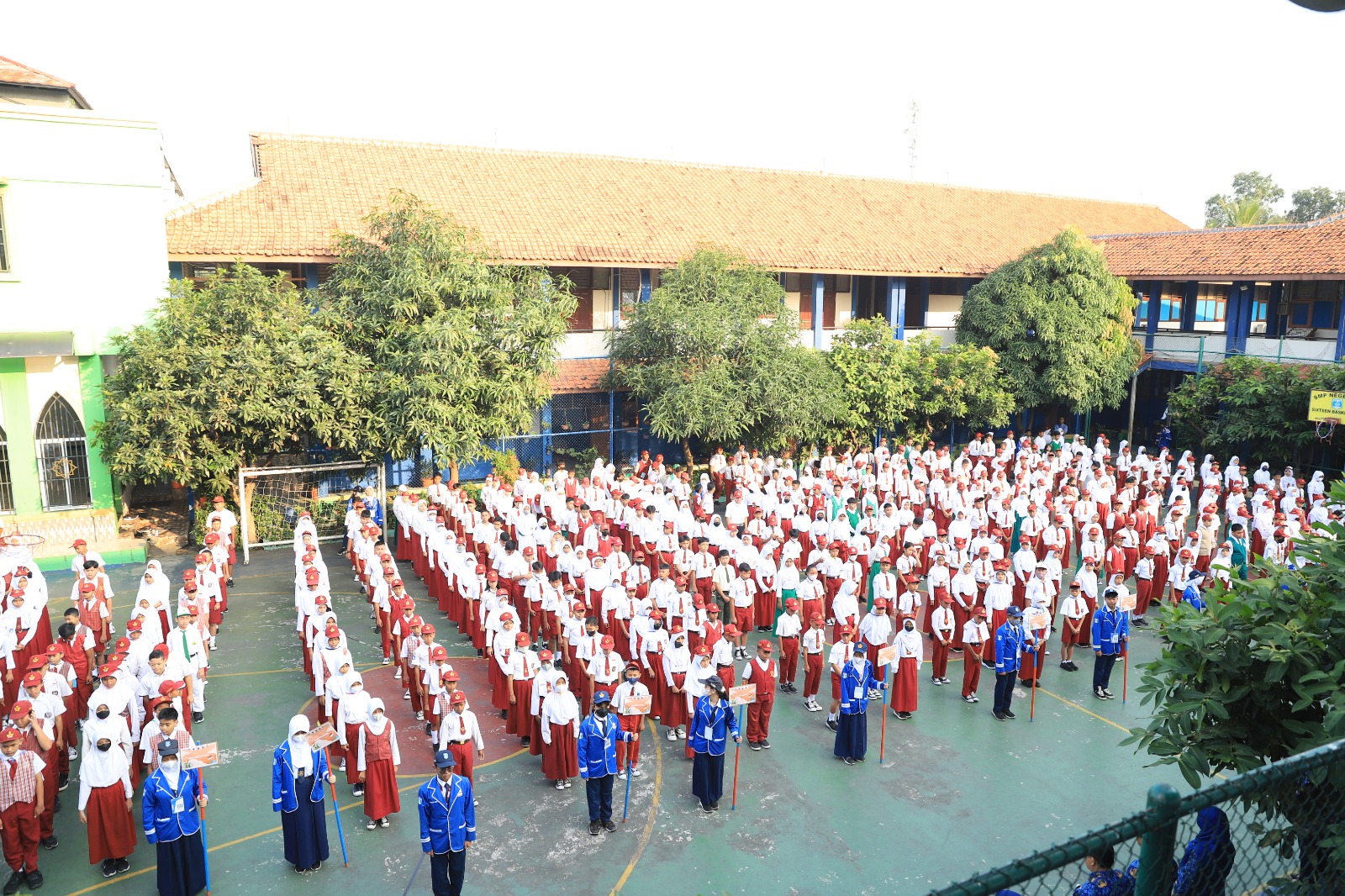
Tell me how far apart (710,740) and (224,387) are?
9.11m

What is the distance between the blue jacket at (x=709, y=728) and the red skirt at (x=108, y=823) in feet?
13.6

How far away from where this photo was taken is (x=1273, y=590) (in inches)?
151

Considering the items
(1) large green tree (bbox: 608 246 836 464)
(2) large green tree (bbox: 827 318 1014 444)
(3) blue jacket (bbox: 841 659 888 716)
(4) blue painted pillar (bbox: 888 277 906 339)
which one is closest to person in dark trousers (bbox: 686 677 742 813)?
(3) blue jacket (bbox: 841 659 888 716)

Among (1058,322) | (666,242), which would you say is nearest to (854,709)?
(666,242)

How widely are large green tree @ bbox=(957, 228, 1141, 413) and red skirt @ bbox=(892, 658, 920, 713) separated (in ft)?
40.6

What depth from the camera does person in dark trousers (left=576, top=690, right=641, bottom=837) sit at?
6840 millimetres

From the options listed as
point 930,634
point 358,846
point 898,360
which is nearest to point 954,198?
point 898,360

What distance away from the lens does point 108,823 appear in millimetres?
6477

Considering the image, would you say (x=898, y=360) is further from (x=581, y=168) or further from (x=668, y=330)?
(x=581, y=168)

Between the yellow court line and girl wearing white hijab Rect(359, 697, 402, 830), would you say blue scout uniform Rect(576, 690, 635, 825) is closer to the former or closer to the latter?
the yellow court line

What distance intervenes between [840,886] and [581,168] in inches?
701

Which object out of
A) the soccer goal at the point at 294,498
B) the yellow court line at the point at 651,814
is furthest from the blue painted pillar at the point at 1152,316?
the yellow court line at the point at 651,814

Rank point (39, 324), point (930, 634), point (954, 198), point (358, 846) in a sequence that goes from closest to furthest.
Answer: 1. point (358, 846)
2. point (930, 634)
3. point (39, 324)
4. point (954, 198)

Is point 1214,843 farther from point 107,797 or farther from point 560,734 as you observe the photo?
point 107,797
